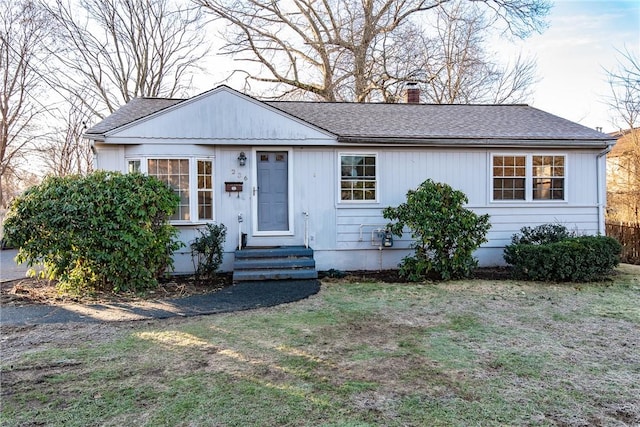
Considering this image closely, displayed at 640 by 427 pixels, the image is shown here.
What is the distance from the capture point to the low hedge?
25.4 ft

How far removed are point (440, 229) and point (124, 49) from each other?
793 inches

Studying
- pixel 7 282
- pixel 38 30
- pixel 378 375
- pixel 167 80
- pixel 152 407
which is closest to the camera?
pixel 152 407

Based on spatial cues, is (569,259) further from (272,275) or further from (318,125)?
(318,125)

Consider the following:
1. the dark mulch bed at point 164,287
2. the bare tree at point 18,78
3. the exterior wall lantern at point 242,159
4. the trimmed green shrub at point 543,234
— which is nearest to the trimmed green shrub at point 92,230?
the dark mulch bed at point 164,287

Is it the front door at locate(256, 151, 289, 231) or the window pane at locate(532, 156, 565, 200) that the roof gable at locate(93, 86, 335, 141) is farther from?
the window pane at locate(532, 156, 565, 200)

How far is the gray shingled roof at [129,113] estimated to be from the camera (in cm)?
824

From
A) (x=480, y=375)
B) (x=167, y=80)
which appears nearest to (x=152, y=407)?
(x=480, y=375)

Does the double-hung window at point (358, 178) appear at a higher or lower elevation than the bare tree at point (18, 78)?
lower

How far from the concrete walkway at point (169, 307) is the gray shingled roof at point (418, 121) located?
3533 millimetres

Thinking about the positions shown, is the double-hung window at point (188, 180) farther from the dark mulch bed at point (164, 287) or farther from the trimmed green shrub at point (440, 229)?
the trimmed green shrub at point (440, 229)

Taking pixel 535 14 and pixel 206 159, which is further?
pixel 535 14

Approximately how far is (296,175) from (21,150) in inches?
617

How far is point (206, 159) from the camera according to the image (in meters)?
8.58

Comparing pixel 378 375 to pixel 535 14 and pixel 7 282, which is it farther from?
pixel 535 14
